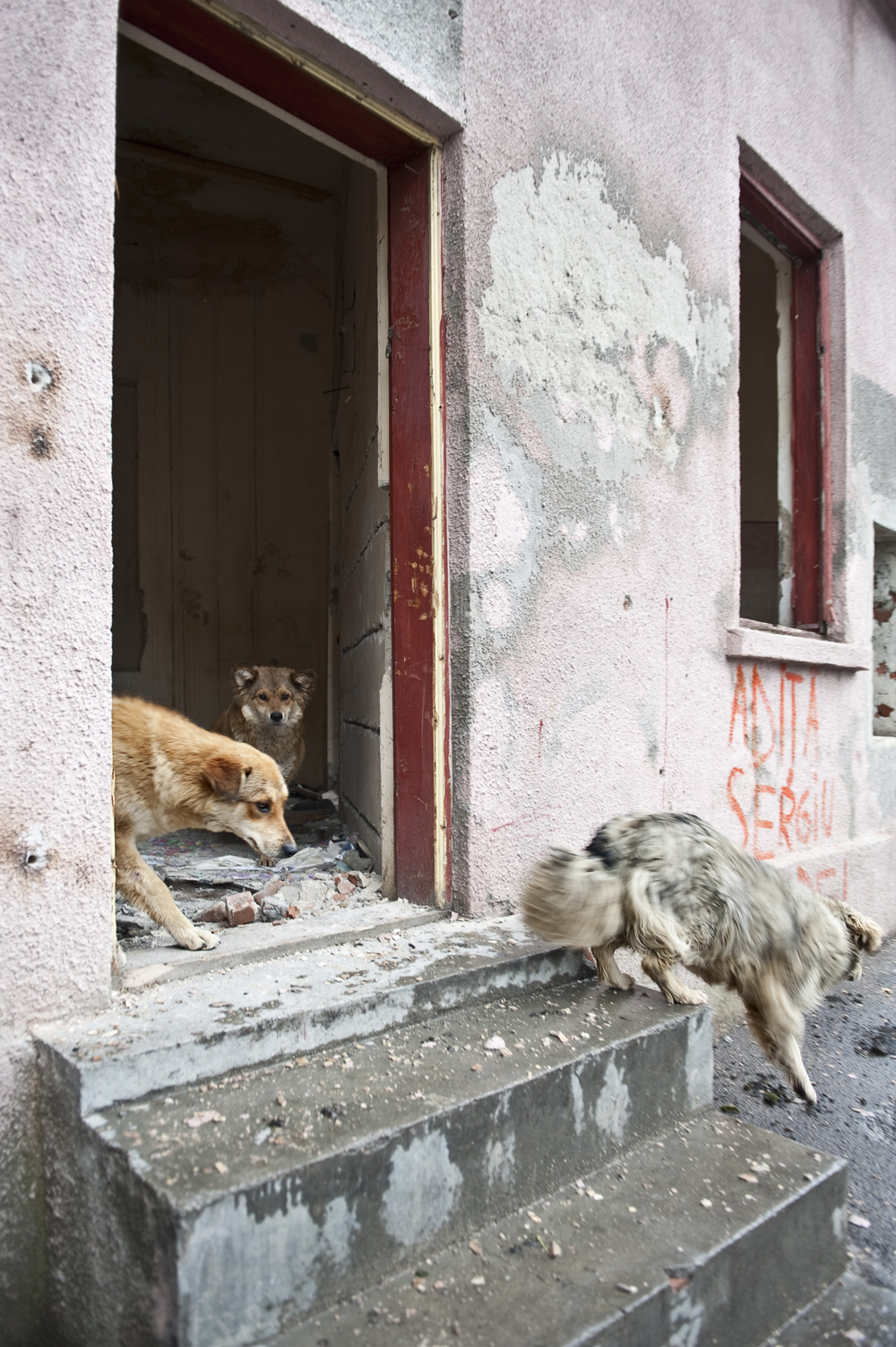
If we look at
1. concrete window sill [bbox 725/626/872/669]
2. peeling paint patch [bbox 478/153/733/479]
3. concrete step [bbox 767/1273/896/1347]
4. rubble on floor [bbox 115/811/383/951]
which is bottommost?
Result: concrete step [bbox 767/1273/896/1347]

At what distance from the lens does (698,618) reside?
434 cm

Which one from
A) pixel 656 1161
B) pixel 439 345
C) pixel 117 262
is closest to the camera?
pixel 656 1161

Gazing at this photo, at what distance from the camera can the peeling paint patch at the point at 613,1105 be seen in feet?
8.03

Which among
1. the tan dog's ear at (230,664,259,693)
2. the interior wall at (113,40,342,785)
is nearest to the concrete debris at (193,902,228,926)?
the tan dog's ear at (230,664,259,693)

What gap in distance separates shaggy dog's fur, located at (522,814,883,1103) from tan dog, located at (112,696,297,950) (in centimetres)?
106

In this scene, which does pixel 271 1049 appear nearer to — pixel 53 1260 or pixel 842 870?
pixel 53 1260

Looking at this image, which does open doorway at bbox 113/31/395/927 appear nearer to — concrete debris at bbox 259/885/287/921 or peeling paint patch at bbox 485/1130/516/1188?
concrete debris at bbox 259/885/287/921

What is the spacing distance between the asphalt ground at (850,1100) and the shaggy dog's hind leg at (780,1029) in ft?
0.56

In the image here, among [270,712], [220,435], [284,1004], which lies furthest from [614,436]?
[220,435]

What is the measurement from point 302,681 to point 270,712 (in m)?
0.41

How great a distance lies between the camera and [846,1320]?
91.0 inches

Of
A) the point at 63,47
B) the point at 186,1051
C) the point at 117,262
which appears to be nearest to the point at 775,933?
the point at 186,1051

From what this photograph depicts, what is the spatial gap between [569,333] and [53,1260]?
3.60 metres

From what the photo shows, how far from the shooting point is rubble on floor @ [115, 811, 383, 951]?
3184 millimetres
